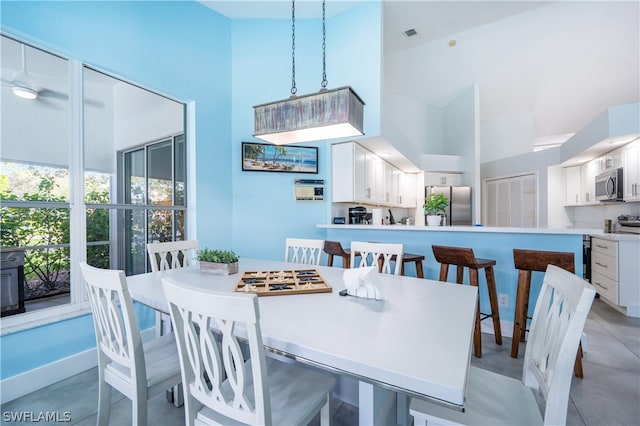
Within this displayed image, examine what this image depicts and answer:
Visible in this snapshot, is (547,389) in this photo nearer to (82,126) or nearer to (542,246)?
(542,246)

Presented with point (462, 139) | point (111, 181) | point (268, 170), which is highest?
point (462, 139)

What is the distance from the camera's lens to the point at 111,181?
2678mm

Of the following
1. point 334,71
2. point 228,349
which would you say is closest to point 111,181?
point 228,349

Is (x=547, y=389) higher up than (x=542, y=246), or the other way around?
(x=542, y=246)

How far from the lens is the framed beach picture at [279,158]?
144 inches

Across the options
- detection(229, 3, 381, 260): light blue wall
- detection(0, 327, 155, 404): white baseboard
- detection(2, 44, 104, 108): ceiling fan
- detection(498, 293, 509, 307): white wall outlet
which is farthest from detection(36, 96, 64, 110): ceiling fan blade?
detection(498, 293, 509, 307): white wall outlet

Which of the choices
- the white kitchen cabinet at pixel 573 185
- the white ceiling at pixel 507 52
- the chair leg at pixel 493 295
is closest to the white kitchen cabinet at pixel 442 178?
the white ceiling at pixel 507 52

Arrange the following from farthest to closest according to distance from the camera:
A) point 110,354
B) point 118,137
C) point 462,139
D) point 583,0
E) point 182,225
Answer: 1. point 462,139
2. point 583,0
3. point 182,225
4. point 118,137
5. point 110,354

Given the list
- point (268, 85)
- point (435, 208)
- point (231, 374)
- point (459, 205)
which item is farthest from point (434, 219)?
point (459, 205)

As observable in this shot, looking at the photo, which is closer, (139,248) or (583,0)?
(139,248)

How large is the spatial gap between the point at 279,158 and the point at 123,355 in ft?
9.15

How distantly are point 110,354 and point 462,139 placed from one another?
6.61m

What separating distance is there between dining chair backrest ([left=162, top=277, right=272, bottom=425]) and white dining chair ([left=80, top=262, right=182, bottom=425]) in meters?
0.34

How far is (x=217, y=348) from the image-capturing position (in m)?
0.92
